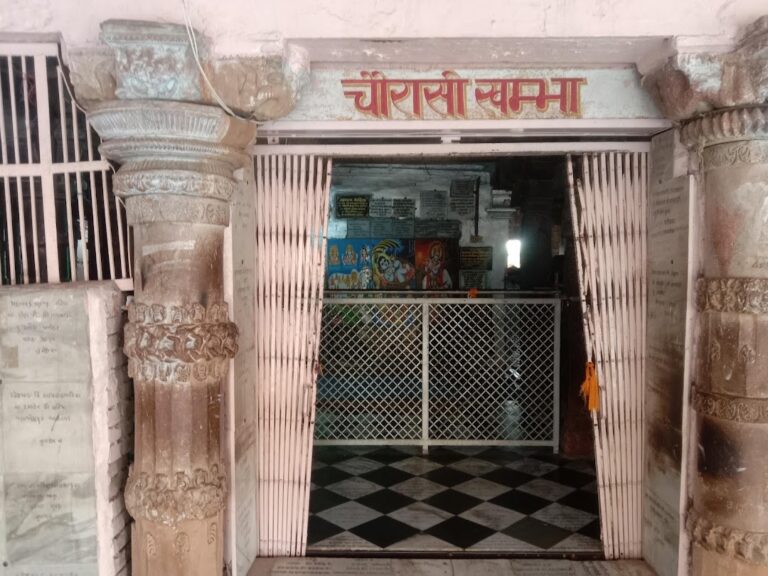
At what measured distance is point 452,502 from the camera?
5145 mm

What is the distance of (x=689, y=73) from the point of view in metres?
2.87

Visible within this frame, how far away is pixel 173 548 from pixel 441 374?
4.33 meters

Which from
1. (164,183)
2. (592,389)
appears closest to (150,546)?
(164,183)

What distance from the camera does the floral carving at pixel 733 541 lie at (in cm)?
294

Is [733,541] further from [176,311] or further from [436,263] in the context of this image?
[436,263]

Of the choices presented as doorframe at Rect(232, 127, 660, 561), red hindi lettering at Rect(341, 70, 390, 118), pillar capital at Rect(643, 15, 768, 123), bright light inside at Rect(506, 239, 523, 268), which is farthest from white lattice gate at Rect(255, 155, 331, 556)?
bright light inside at Rect(506, 239, 523, 268)

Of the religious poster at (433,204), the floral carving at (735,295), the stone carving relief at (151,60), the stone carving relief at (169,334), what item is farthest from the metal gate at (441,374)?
the stone carving relief at (151,60)

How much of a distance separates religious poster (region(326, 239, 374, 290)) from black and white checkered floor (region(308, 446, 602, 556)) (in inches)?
147

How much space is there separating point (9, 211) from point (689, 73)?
A: 11.1 feet

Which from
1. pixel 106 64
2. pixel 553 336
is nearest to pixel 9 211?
pixel 106 64

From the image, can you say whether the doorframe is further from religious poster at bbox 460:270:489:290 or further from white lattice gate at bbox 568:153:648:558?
religious poster at bbox 460:270:489:290

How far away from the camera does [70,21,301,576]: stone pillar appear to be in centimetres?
268

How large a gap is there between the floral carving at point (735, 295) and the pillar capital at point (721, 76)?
0.83m

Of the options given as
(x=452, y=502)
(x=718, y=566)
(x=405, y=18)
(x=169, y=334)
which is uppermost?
(x=405, y=18)
